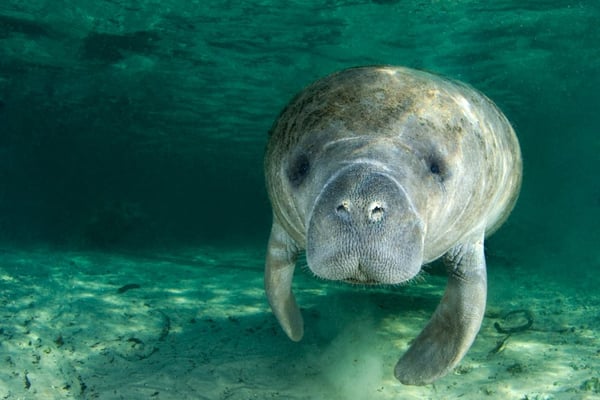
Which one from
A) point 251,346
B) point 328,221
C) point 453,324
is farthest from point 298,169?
point 251,346

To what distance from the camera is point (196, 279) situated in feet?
35.1

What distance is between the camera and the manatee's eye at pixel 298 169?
2.69m

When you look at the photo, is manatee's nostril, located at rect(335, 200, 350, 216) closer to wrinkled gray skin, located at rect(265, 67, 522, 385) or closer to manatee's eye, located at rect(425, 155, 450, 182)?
wrinkled gray skin, located at rect(265, 67, 522, 385)

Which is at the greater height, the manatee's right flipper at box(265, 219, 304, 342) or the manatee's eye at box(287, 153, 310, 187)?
the manatee's eye at box(287, 153, 310, 187)

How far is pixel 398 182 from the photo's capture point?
7.48ft

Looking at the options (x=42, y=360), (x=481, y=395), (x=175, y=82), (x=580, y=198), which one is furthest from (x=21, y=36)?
(x=580, y=198)

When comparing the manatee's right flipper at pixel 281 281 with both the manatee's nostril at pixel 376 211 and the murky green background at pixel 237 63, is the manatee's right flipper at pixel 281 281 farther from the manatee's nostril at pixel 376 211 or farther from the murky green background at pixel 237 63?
the murky green background at pixel 237 63

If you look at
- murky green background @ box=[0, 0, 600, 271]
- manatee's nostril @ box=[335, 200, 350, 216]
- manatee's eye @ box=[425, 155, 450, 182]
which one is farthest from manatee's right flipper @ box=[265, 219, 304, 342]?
murky green background @ box=[0, 0, 600, 271]

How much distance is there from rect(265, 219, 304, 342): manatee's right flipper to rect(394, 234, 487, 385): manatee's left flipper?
3.68ft

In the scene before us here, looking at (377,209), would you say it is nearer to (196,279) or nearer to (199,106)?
(196,279)

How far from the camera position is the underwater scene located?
261 cm

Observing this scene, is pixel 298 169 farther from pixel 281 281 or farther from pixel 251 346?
pixel 251 346

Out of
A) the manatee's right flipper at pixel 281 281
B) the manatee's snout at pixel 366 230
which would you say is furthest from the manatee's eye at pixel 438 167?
the manatee's right flipper at pixel 281 281

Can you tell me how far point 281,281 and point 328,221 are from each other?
243 centimetres
